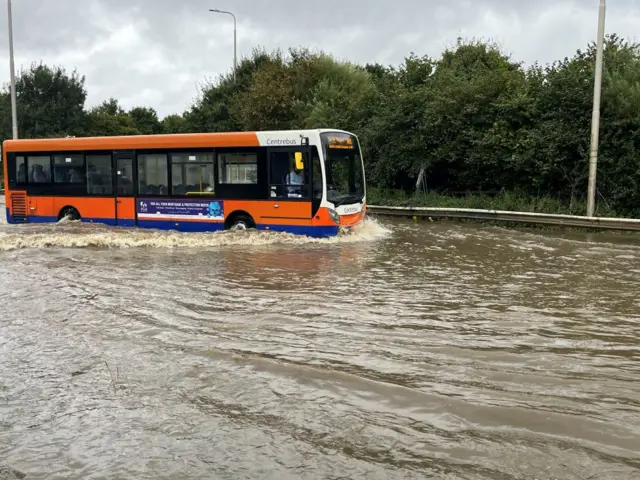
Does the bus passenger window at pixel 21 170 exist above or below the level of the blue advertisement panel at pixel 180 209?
above

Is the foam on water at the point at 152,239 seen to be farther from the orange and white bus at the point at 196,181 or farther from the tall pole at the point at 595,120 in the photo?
the tall pole at the point at 595,120

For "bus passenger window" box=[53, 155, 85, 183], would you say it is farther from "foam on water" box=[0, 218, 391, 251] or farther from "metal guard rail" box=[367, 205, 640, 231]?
"metal guard rail" box=[367, 205, 640, 231]

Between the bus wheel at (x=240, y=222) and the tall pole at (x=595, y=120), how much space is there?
9633 mm

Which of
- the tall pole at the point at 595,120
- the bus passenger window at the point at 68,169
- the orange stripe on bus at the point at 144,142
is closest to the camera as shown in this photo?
the orange stripe on bus at the point at 144,142

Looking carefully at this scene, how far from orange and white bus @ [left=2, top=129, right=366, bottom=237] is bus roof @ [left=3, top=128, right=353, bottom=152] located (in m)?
0.03

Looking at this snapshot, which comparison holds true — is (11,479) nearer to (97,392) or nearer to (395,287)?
(97,392)

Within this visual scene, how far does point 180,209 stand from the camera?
665 inches

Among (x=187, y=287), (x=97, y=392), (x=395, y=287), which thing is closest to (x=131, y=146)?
(x=187, y=287)

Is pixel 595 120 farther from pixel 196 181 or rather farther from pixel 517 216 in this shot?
pixel 196 181

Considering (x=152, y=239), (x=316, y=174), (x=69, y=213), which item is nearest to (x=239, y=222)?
(x=152, y=239)

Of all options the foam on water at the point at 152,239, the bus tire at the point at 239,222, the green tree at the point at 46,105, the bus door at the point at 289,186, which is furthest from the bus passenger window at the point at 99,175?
the green tree at the point at 46,105

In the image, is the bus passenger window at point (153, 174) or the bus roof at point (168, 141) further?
the bus passenger window at point (153, 174)

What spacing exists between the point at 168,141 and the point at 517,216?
10.5m

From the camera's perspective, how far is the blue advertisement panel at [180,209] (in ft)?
54.0
